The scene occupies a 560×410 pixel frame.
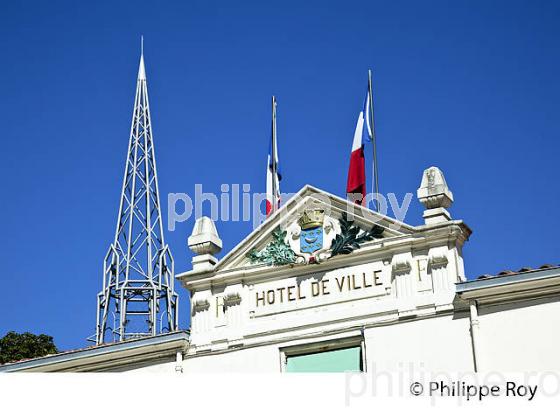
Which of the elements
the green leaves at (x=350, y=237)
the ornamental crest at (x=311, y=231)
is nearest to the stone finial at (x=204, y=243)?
the ornamental crest at (x=311, y=231)

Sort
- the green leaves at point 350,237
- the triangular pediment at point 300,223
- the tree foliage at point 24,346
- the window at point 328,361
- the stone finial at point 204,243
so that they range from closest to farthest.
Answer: the window at point 328,361, the green leaves at point 350,237, the triangular pediment at point 300,223, the stone finial at point 204,243, the tree foliage at point 24,346

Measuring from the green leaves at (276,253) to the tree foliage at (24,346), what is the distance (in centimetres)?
2670

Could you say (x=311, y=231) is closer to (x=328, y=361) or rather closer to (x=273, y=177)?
(x=328, y=361)

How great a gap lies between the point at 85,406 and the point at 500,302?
342 inches

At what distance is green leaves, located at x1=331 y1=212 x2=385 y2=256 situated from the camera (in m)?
24.2

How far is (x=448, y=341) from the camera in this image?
2270cm

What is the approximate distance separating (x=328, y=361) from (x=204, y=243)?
4.31 metres

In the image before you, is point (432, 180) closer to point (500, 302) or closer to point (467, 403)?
point (500, 302)

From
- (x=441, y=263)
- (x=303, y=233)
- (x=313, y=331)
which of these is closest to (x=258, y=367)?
(x=313, y=331)

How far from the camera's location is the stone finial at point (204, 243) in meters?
25.8

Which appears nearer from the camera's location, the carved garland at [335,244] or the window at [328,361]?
the window at [328,361]

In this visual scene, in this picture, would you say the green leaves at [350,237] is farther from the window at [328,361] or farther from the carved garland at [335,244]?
the window at [328,361]

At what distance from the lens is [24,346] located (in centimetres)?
5022

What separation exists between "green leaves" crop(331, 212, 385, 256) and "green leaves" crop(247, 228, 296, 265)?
1.08 meters
